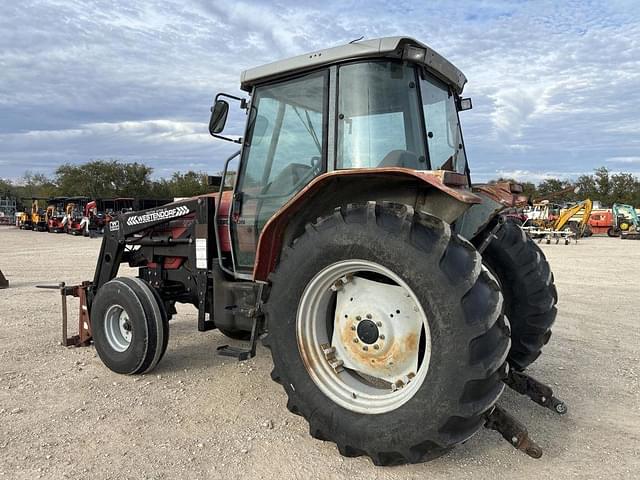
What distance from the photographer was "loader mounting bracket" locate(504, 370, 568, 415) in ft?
11.3

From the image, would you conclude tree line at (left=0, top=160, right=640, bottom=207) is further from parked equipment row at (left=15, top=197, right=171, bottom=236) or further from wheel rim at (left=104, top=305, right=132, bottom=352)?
wheel rim at (left=104, top=305, right=132, bottom=352)

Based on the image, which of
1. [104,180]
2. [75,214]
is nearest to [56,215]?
[75,214]

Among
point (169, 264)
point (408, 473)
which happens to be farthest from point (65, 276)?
point (408, 473)

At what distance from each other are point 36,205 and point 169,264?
106 feet

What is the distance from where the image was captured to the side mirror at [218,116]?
379 centimetres

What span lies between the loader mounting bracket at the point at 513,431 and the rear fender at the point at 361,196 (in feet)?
3.64

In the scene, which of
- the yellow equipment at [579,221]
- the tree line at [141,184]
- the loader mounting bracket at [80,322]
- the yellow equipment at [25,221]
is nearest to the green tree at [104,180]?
the tree line at [141,184]

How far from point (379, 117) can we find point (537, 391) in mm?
2123

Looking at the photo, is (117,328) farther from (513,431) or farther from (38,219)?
(38,219)

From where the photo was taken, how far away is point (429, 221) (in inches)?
105

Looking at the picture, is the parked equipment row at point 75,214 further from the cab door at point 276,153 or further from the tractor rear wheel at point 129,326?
the cab door at point 276,153

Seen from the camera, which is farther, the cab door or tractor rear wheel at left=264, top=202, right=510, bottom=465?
the cab door

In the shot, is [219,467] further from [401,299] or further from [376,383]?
[401,299]

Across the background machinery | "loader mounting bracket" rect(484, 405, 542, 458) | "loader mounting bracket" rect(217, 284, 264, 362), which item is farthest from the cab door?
the background machinery
